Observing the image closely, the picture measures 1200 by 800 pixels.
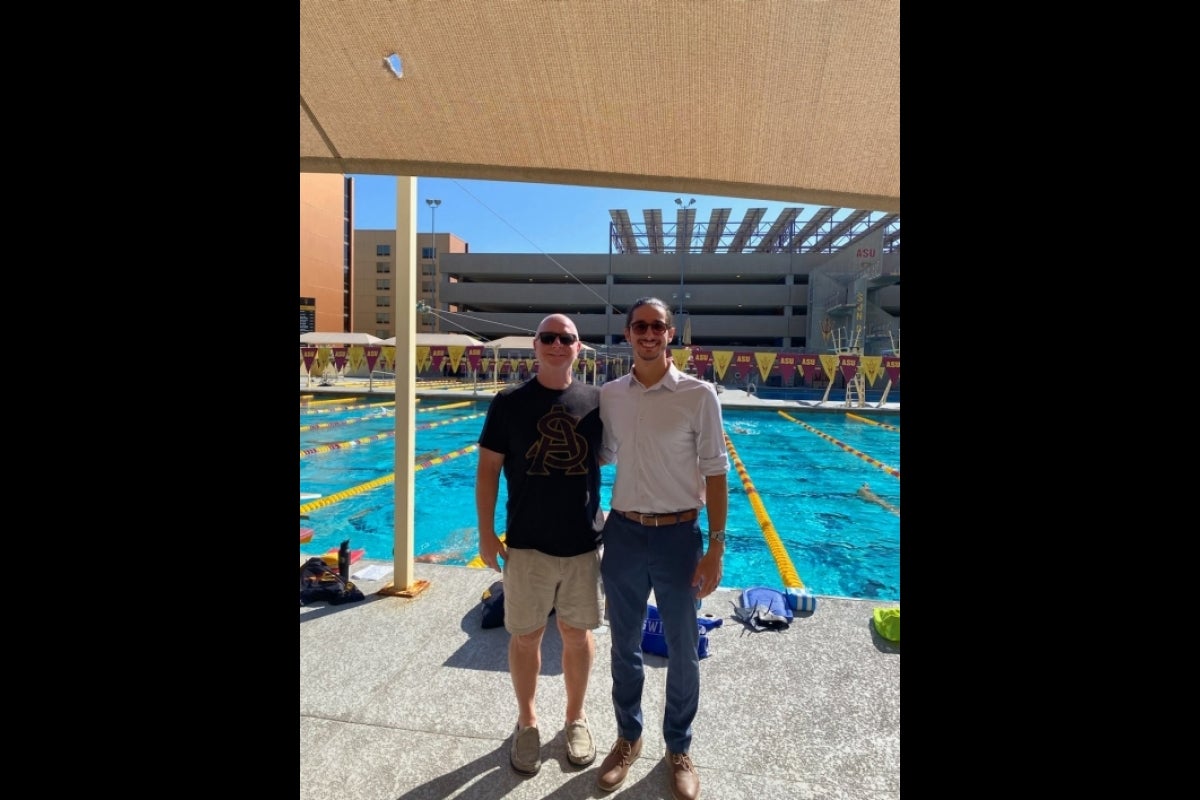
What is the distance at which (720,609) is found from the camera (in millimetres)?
3168

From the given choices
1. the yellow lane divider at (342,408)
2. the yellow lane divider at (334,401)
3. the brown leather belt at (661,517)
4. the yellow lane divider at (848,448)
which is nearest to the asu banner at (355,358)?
the yellow lane divider at (334,401)

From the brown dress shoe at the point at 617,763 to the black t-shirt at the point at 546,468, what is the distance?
676mm

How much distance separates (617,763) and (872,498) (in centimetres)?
790

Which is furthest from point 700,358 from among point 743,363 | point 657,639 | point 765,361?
point 657,639

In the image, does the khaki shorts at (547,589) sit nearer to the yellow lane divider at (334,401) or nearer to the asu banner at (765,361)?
the yellow lane divider at (334,401)

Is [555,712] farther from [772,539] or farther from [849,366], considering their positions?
[849,366]

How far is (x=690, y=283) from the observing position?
40438mm

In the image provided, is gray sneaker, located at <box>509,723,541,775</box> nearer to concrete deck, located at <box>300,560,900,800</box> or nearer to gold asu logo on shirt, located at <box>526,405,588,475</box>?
concrete deck, located at <box>300,560,900,800</box>

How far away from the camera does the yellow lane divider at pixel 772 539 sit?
17.3ft

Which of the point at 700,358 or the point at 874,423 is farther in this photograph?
the point at 700,358

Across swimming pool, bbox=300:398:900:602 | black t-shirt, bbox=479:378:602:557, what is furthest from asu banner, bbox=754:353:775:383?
black t-shirt, bbox=479:378:602:557
